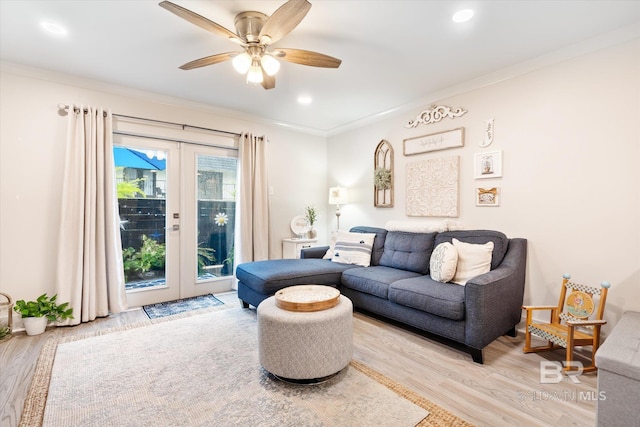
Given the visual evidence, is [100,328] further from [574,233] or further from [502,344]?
[574,233]

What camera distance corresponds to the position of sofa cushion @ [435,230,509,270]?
2.79m

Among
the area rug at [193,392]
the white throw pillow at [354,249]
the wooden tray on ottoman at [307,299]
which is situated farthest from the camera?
the white throw pillow at [354,249]

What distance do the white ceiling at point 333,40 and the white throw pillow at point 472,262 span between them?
1757 millimetres

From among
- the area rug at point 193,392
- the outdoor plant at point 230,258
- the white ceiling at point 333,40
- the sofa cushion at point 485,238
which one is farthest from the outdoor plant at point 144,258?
the sofa cushion at point 485,238

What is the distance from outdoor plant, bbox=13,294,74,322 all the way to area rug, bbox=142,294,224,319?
2.40ft

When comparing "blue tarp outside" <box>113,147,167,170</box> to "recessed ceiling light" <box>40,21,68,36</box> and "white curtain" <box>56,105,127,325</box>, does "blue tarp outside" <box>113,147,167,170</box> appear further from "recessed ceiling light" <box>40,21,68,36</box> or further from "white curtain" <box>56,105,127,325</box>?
"recessed ceiling light" <box>40,21,68,36</box>

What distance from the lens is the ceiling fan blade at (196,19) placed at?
1.68m

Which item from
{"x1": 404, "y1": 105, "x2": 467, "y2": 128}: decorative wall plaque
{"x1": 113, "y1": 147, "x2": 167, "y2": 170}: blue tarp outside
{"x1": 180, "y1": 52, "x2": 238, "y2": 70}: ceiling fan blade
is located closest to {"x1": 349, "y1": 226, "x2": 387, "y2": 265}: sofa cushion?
{"x1": 404, "y1": 105, "x2": 467, "y2": 128}: decorative wall plaque

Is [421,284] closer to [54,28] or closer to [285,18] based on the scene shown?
[285,18]

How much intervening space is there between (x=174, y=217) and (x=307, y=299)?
2.57 m

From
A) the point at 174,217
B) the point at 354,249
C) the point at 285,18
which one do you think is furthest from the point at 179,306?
the point at 285,18

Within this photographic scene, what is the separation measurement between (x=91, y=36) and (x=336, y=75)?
2.13m

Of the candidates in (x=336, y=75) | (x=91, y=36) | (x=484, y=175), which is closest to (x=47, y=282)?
(x=91, y=36)

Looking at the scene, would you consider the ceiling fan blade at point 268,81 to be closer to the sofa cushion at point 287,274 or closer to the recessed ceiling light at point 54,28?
the recessed ceiling light at point 54,28
